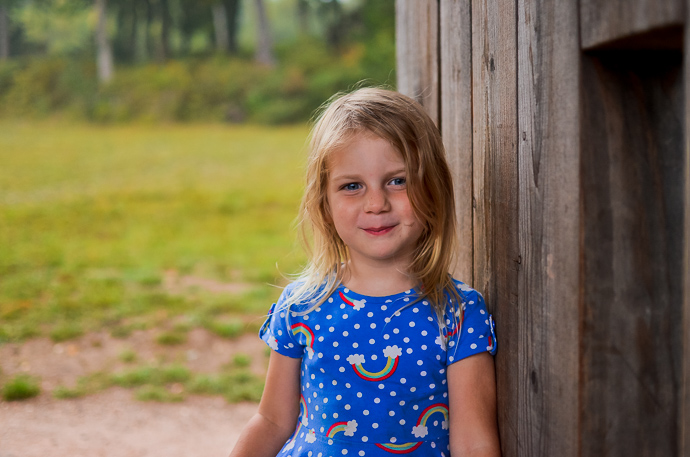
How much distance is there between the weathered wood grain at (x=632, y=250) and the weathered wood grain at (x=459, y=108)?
657 millimetres

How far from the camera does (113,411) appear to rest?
3.83 m

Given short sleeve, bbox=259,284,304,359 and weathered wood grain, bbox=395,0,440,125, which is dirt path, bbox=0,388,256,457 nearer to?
short sleeve, bbox=259,284,304,359

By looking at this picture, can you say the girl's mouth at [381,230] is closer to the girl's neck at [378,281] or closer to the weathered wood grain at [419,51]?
the girl's neck at [378,281]

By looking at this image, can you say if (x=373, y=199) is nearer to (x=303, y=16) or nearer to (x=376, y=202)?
(x=376, y=202)

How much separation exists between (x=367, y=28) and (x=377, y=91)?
10.5 m

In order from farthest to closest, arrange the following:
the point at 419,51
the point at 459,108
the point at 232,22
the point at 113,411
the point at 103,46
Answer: the point at 232,22 < the point at 103,46 < the point at 113,411 < the point at 419,51 < the point at 459,108

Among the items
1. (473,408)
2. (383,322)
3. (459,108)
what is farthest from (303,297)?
(459,108)

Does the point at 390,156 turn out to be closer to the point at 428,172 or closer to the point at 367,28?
the point at 428,172

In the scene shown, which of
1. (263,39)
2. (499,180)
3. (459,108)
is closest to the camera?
(499,180)

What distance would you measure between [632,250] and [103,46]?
36.6 ft

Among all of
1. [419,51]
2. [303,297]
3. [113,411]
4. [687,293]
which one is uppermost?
[419,51]

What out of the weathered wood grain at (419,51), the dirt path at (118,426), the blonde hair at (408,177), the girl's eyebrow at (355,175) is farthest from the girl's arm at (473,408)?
the dirt path at (118,426)

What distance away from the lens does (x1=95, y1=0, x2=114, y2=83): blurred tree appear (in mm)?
10695

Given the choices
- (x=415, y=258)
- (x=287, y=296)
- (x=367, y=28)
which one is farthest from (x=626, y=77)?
(x=367, y=28)
